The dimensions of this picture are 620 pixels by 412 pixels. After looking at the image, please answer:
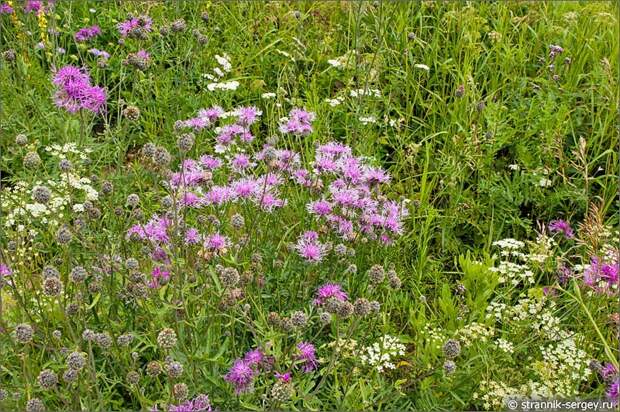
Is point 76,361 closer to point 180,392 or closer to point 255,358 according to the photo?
point 180,392

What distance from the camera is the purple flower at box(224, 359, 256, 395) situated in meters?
1.77

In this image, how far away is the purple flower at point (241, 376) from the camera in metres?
1.77

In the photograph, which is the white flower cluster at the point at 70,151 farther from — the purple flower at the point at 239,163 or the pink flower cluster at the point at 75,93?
the purple flower at the point at 239,163

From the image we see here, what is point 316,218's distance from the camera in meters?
2.37

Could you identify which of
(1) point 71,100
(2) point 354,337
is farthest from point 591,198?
(1) point 71,100

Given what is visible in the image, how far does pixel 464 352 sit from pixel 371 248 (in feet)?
1.64

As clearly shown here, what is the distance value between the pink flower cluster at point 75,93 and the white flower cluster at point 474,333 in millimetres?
1352

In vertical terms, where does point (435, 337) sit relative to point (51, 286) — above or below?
below

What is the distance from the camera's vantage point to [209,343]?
182 cm

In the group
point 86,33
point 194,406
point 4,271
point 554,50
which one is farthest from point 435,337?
point 86,33

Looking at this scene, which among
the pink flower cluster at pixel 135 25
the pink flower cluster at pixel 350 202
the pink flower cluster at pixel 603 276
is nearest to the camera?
the pink flower cluster at pixel 603 276

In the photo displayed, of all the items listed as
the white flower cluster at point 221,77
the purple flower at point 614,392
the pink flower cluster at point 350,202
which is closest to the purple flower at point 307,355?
the pink flower cluster at point 350,202

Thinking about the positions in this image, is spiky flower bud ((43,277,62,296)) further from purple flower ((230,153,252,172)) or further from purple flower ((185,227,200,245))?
purple flower ((230,153,252,172))

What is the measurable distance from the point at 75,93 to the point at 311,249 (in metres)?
0.91
